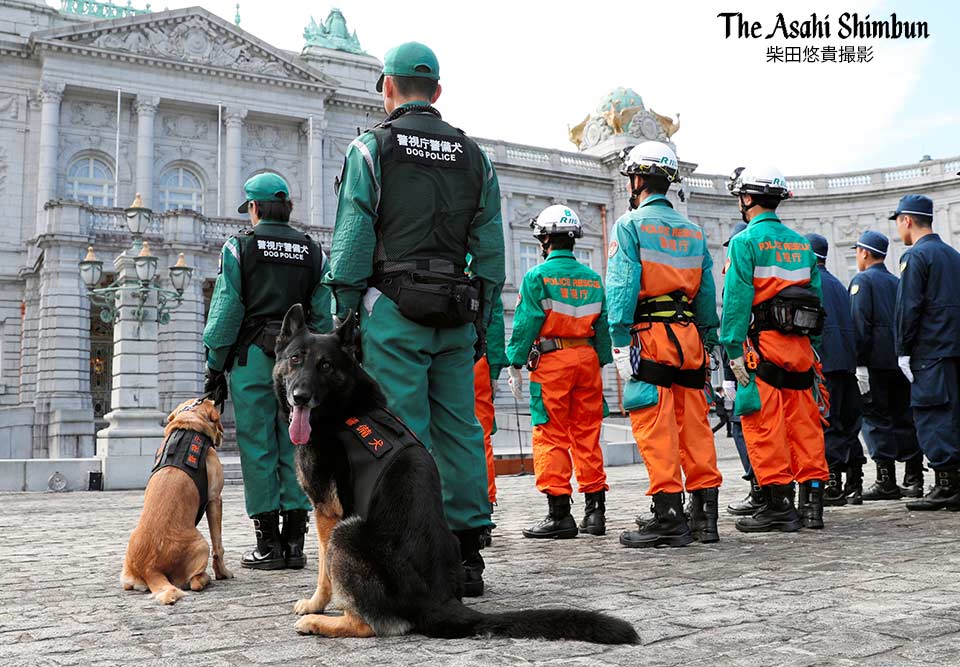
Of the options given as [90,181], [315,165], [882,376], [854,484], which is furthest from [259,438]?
[315,165]

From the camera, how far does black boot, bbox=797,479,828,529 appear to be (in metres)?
6.15

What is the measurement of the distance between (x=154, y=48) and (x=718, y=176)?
3191 cm

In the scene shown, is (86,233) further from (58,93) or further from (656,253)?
(656,253)

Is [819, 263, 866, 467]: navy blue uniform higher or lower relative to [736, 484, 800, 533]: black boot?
higher

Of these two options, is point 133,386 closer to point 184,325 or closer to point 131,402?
point 131,402

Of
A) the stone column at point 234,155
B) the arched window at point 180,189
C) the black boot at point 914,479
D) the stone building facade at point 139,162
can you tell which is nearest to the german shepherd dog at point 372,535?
the black boot at point 914,479

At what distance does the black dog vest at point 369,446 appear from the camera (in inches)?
126

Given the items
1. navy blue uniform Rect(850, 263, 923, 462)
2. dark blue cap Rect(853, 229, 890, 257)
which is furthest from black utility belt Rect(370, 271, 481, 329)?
dark blue cap Rect(853, 229, 890, 257)

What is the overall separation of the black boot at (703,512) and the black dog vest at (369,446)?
294cm

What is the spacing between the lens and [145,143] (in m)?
34.0

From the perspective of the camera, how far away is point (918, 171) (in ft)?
161

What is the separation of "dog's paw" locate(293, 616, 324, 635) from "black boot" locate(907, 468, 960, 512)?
232 inches

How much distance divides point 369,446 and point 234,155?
115 feet

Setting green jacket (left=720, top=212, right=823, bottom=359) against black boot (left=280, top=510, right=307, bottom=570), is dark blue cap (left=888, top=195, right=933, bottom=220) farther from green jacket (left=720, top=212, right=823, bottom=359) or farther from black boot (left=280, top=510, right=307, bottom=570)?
black boot (left=280, top=510, right=307, bottom=570)
